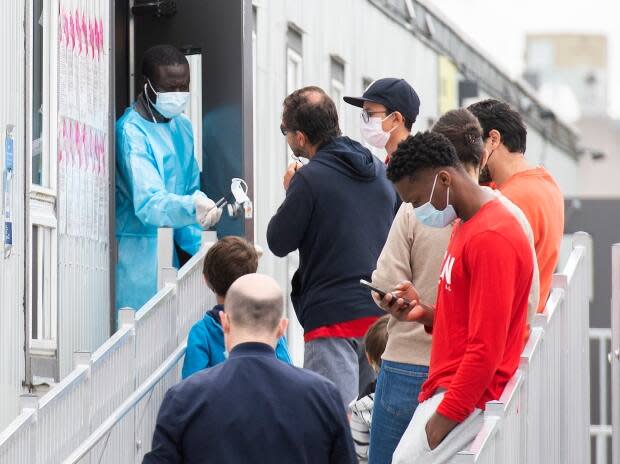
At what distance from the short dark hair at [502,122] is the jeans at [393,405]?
1.06 m

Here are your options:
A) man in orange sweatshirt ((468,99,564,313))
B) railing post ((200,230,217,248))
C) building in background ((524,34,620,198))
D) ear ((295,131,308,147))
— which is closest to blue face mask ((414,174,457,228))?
man in orange sweatshirt ((468,99,564,313))

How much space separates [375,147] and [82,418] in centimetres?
184

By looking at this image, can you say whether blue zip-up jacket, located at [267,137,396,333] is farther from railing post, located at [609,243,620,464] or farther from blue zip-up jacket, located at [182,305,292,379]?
railing post, located at [609,243,620,464]

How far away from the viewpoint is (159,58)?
24.3 ft

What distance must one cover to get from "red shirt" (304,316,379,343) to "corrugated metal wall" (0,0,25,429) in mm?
1242

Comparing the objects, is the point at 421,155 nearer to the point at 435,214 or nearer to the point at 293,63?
the point at 435,214

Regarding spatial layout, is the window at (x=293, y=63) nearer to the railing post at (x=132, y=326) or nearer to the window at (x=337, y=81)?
the window at (x=337, y=81)

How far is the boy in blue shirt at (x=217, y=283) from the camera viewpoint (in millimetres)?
6023

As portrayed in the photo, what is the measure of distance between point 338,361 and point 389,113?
1093 mm

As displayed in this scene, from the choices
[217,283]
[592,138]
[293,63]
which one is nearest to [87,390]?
[217,283]

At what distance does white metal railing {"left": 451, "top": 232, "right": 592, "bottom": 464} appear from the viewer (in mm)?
4930

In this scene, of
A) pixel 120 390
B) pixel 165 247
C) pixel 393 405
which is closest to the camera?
pixel 393 405

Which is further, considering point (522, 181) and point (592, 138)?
point (592, 138)

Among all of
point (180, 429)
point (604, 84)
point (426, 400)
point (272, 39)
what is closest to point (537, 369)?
point (426, 400)
